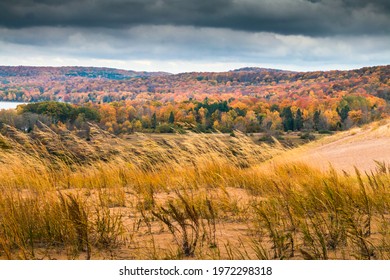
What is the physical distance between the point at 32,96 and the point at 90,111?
21.2ft

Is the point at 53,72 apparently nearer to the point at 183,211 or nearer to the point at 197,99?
the point at 183,211

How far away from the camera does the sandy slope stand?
882 cm

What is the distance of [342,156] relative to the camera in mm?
14000

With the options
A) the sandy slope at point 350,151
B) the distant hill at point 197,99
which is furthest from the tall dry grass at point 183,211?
the distant hill at point 197,99

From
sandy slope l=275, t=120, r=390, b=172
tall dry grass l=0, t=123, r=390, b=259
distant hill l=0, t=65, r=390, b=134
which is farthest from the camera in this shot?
distant hill l=0, t=65, r=390, b=134

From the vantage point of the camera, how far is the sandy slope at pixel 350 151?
347 inches

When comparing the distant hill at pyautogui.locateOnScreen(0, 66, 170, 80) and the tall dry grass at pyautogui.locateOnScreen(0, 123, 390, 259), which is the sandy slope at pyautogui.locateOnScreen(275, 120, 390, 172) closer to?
the tall dry grass at pyautogui.locateOnScreen(0, 123, 390, 259)

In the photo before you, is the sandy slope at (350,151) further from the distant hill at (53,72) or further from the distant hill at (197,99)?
the distant hill at (53,72)

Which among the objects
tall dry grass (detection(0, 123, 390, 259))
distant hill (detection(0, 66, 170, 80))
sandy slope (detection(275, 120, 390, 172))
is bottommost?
sandy slope (detection(275, 120, 390, 172))

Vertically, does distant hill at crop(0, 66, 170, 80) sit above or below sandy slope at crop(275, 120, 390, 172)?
above

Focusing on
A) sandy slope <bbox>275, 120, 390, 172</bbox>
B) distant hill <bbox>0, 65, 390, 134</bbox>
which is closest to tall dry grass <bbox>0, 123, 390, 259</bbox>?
sandy slope <bbox>275, 120, 390, 172</bbox>

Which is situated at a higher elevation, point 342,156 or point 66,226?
point 66,226
